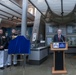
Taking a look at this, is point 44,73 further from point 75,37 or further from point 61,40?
point 75,37

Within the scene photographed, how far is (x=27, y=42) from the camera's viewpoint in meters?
7.56

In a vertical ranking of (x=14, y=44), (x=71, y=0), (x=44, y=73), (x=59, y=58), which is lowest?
(x=44, y=73)

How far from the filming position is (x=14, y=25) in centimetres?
2095

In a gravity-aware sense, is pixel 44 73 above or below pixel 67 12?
below

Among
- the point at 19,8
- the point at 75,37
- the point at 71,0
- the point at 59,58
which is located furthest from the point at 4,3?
the point at 75,37

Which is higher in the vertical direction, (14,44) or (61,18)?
(61,18)

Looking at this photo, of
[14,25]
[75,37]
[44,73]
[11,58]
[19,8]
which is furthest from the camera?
[14,25]

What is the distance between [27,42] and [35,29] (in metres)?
8.85

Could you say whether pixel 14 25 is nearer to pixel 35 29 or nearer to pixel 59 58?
pixel 35 29

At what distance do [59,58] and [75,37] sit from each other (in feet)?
30.4

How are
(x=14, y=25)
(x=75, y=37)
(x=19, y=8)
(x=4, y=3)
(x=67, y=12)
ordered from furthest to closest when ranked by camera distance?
(x=14, y=25) < (x=75, y=37) < (x=19, y=8) < (x=67, y=12) < (x=4, y=3)

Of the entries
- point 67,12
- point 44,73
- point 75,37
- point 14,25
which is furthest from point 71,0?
point 14,25

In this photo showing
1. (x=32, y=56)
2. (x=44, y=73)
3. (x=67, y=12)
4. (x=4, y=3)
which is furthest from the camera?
(x=67, y=12)

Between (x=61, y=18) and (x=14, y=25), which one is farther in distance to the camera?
(x=14, y=25)
